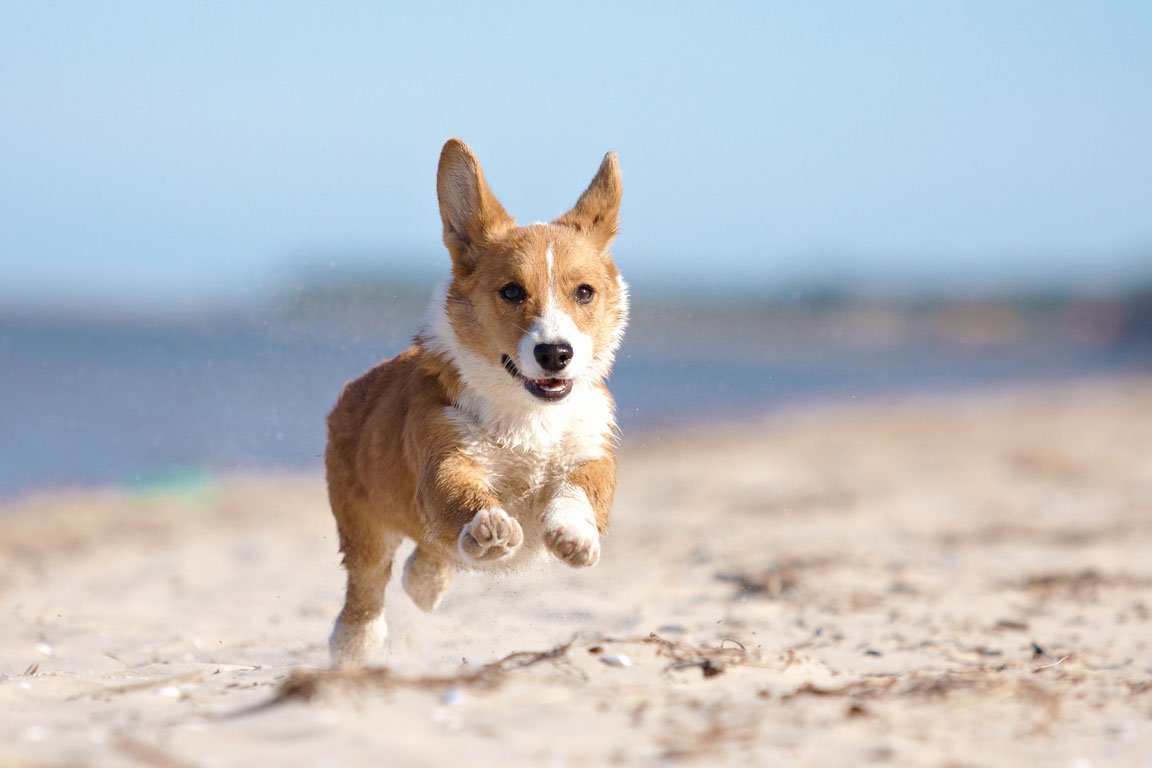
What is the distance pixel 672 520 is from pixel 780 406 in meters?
17.0

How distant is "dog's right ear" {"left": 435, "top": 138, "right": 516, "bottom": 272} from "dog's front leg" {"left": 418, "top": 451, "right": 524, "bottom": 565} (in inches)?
36.4

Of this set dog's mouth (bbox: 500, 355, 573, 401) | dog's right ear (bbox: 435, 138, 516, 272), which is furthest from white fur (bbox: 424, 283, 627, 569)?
dog's right ear (bbox: 435, 138, 516, 272)

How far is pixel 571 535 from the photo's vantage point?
4.64 meters

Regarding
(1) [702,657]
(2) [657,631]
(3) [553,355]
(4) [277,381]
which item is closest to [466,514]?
(3) [553,355]

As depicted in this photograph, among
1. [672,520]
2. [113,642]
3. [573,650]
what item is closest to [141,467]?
[672,520]

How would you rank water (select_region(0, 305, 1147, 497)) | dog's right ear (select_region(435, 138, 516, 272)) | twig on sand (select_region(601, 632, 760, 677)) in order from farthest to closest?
water (select_region(0, 305, 1147, 497)), dog's right ear (select_region(435, 138, 516, 272)), twig on sand (select_region(601, 632, 760, 677))

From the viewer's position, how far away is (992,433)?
18547 mm

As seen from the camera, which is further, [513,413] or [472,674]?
[513,413]

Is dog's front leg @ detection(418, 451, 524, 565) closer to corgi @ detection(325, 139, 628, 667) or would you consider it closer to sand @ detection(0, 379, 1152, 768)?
corgi @ detection(325, 139, 628, 667)

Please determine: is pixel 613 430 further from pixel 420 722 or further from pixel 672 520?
pixel 672 520

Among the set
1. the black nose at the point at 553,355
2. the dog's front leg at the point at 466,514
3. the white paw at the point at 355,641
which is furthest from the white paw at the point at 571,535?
the white paw at the point at 355,641

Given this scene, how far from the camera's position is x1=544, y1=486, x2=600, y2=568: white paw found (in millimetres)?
4645

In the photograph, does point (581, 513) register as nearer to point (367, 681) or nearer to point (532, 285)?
point (532, 285)

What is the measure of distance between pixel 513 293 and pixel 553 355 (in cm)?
43
